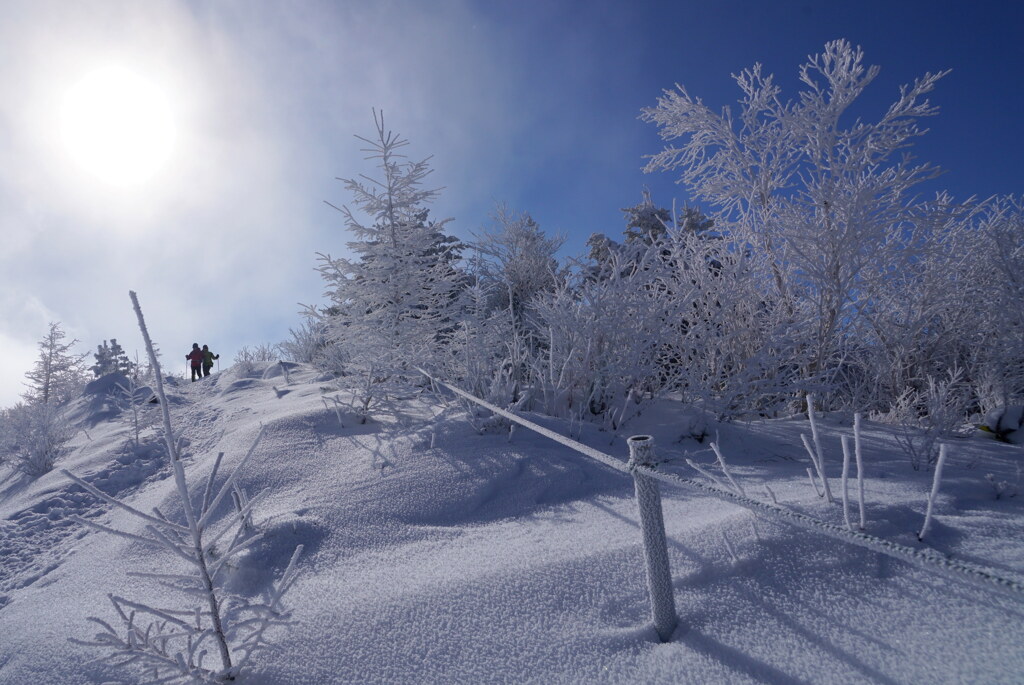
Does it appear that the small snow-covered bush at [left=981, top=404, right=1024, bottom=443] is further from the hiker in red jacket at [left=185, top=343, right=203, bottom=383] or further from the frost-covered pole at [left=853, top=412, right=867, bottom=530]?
the hiker in red jacket at [left=185, top=343, right=203, bottom=383]

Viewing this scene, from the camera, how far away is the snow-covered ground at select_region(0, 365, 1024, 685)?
56.6 inches

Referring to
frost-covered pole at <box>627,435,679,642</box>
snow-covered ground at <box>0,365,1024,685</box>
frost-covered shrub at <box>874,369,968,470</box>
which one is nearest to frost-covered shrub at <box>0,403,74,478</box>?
snow-covered ground at <box>0,365,1024,685</box>

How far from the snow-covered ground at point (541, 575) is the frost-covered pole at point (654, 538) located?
0.24 feet

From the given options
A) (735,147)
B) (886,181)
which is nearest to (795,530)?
(886,181)

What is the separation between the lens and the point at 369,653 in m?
1.60

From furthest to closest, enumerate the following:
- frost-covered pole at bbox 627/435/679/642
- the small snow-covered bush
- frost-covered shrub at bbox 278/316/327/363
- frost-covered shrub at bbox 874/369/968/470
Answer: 1. frost-covered shrub at bbox 278/316/327/363
2. the small snow-covered bush
3. frost-covered shrub at bbox 874/369/968/470
4. frost-covered pole at bbox 627/435/679/642

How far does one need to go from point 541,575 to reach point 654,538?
68 cm

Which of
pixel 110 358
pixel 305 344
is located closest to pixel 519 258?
pixel 305 344

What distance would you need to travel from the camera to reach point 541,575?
1914 mm

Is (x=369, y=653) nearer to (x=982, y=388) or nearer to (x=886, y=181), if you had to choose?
(x=886, y=181)

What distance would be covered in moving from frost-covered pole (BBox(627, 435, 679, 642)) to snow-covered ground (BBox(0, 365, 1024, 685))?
0.24ft

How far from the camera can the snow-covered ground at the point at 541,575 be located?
144cm

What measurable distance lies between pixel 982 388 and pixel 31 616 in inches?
364

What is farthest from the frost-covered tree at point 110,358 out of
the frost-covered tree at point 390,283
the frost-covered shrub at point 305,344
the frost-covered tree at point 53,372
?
the frost-covered tree at point 390,283
